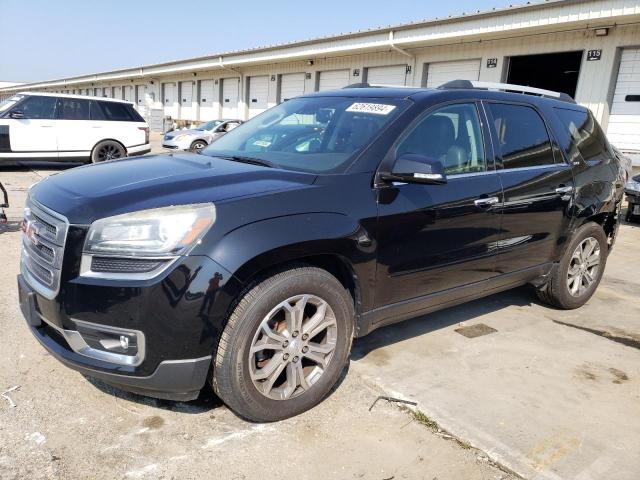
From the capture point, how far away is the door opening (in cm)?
1418

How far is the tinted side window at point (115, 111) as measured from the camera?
12.6m

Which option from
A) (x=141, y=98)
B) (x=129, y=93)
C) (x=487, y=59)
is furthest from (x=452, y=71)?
(x=129, y=93)

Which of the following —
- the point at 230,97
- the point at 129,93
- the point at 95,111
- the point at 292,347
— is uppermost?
the point at 95,111

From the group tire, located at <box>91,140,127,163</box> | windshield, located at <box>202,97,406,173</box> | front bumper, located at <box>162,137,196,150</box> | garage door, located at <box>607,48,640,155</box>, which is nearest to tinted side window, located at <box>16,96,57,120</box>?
tire, located at <box>91,140,127,163</box>

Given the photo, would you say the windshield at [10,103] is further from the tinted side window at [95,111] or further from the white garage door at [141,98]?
the white garage door at [141,98]

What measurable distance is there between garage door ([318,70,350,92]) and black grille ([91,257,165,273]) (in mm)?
17969

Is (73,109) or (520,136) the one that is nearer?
(520,136)

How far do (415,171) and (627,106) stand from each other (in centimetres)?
1143

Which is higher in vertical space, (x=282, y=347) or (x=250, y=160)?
(x=250, y=160)

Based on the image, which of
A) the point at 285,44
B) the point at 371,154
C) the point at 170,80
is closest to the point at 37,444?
the point at 371,154

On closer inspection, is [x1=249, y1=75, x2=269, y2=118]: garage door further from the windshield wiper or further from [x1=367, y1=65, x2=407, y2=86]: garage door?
the windshield wiper

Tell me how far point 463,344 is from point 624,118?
1066cm

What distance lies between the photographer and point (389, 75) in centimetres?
1792

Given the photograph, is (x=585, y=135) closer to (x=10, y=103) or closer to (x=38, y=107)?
(x=38, y=107)
